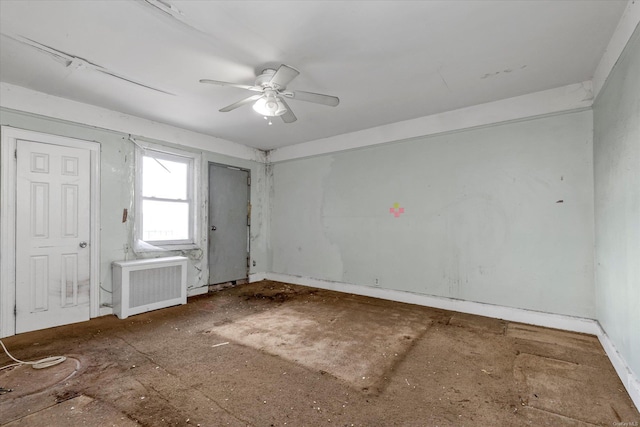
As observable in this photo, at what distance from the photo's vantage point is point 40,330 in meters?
3.20

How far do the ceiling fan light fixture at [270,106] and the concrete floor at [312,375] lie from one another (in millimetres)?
2345

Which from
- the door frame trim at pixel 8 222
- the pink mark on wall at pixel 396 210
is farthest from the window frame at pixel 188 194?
the pink mark on wall at pixel 396 210

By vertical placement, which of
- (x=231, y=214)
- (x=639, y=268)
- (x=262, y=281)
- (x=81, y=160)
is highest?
(x=81, y=160)

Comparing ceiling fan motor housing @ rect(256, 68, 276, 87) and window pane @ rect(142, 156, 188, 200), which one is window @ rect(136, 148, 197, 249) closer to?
window pane @ rect(142, 156, 188, 200)

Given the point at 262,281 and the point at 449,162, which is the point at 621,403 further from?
the point at 262,281

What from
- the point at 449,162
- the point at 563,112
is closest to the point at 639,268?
the point at 563,112

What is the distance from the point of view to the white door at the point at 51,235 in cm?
316

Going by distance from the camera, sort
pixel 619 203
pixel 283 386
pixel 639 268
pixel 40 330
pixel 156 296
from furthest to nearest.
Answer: pixel 156 296
pixel 40 330
pixel 619 203
pixel 283 386
pixel 639 268

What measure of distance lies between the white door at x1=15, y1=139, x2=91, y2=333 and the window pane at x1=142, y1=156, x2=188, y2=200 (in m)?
0.74

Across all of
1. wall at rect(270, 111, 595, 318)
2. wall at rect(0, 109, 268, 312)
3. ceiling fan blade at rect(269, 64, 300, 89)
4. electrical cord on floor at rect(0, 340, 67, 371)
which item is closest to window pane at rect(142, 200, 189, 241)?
wall at rect(0, 109, 268, 312)

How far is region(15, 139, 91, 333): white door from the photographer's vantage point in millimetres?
3158

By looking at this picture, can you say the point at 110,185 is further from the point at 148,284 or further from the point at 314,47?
the point at 314,47

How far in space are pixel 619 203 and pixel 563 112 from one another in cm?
146

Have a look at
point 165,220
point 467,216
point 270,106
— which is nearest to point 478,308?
point 467,216
